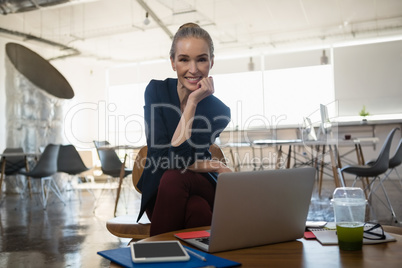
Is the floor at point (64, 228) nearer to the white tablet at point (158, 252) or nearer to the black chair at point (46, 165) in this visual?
the black chair at point (46, 165)

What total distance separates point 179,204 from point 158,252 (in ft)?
1.39

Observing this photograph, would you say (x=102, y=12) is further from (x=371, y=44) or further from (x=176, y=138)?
(x=176, y=138)

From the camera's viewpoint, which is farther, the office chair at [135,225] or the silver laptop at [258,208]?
the office chair at [135,225]

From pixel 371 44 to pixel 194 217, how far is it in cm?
992

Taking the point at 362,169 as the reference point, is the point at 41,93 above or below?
above

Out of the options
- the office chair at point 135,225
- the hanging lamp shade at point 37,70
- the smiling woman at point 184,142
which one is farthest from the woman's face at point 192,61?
the hanging lamp shade at point 37,70

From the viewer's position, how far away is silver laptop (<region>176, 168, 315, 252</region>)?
3.14 feet

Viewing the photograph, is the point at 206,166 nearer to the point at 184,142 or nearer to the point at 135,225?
the point at 184,142

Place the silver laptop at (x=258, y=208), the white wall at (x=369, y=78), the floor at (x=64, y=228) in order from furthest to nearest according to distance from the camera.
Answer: the white wall at (x=369, y=78), the floor at (x=64, y=228), the silver laptop at (x=258, y=208)

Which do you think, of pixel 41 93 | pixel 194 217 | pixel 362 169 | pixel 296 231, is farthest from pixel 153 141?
pixel 41 93

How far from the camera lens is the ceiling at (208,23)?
28.1 feet

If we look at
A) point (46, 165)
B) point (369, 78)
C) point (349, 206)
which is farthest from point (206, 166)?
point (369, 78)

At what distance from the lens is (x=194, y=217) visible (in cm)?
135

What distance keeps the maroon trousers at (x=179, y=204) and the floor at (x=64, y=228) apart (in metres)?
1.65
